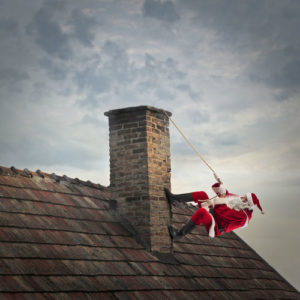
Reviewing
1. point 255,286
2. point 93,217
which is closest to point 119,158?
point 93,217

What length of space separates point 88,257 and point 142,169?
2448 millimetres

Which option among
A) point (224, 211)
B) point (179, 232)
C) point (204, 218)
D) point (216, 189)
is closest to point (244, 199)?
point (224, 211)

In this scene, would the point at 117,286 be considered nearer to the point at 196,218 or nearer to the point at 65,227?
the point at 65,227

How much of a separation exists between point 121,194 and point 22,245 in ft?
10.2

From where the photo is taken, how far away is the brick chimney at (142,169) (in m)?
9.97

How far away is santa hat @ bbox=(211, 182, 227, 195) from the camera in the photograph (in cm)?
941

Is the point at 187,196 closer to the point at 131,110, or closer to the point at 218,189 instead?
the point at 218,189

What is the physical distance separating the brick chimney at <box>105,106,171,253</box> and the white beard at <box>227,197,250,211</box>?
1405mm

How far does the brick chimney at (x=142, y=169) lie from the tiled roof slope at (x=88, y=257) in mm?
301

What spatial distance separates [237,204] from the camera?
9305 mm

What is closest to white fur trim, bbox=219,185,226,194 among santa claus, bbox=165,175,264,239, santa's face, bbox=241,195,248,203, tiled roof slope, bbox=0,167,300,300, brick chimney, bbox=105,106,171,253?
santa claus, bbox=165,175,264,239

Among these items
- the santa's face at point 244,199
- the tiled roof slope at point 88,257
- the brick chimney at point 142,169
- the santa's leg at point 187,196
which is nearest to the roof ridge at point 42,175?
the tiled roof slope at point 88,257

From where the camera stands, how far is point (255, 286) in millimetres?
11305

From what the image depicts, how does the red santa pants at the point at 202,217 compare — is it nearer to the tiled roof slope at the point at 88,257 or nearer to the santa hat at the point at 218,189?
the santa hat at the point at 218,189
